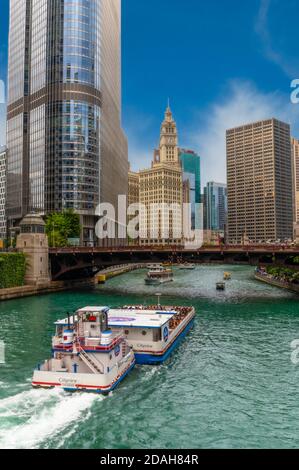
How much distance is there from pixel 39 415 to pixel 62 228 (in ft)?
354

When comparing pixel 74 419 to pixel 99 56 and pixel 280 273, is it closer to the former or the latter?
pixel 280 273

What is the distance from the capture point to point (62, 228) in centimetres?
13100

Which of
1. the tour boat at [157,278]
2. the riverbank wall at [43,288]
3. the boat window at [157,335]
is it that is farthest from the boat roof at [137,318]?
the tour boat at [157,278]

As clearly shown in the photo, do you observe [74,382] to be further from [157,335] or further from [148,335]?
[157,335]

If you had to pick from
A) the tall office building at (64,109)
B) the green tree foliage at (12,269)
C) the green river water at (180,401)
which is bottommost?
the green river water at (180,401)

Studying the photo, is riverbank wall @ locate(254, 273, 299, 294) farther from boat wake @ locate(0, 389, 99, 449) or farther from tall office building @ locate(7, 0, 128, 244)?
boat wake @ locate(0, 389, 99, 449)

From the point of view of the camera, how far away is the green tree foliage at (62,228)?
414 ft

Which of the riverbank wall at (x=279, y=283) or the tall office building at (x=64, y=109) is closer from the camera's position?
the riverbank wall at (x=279, y=283)

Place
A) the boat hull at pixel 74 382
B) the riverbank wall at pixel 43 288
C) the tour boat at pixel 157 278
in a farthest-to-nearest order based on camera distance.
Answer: the tour boat at pixel 157 278 < the riverbank wall at pixel 43 288 < the boat hull at pixel 74 382

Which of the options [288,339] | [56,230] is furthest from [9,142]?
[288,339]

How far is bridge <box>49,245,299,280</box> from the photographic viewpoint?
8294 centimetres

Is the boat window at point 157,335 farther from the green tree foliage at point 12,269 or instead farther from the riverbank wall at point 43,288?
the green tree foliage at point 12,269

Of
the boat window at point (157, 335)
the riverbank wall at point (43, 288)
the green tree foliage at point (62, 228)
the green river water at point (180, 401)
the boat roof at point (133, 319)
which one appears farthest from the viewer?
the green tree foliage at point (62, 228)

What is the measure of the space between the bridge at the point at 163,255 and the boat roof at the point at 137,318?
119 feet
